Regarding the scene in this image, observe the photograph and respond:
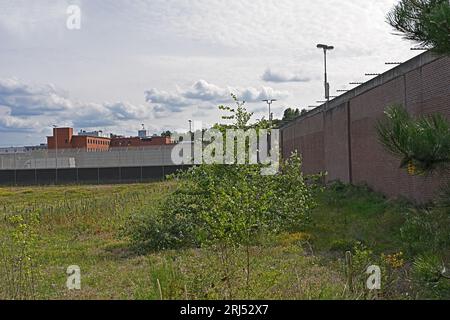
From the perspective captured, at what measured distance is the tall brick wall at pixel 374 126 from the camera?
12.1 meters

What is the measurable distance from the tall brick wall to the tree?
985 mm

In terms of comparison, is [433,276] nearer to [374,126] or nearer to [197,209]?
[374,126]

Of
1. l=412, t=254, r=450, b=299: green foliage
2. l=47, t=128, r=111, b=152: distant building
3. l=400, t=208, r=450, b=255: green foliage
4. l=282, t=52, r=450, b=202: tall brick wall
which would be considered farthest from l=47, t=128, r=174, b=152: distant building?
l=412, t=254, r=450, b=299: green foliage

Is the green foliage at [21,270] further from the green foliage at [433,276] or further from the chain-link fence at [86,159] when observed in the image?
the chain-link fence at [86,159]

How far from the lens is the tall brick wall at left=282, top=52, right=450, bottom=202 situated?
12109 mm

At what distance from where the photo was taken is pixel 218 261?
6312 mm

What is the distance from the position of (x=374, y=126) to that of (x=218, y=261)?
2.47 m

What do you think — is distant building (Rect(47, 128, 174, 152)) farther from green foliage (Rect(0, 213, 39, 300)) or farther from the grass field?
green foliage (Rect(0, 213, 39, 300))

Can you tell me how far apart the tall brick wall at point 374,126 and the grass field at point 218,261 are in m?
0.76

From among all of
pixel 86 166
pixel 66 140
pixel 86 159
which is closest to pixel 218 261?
pixel 86 166

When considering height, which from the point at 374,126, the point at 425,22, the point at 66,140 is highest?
the point at 66,140

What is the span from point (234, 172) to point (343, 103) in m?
11.7

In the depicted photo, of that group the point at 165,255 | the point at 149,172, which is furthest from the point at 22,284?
the point at 149,172
